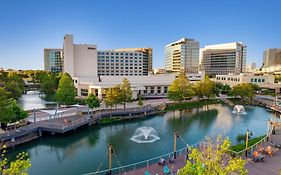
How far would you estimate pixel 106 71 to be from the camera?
306ft

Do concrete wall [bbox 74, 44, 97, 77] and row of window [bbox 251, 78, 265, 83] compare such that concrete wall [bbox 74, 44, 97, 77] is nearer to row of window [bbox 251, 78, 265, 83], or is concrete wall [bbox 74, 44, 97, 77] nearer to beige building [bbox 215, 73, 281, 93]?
beige building [bbox 215, 73, 281, 93]

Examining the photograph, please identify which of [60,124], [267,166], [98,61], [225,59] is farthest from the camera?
[225,59]

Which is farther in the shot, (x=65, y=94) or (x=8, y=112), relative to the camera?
(x=65, y=94)

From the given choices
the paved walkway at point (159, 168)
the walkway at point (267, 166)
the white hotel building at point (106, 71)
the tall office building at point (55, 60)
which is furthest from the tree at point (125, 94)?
the tall office building at point (55, 60)

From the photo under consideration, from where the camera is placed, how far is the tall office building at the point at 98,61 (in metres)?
77.8

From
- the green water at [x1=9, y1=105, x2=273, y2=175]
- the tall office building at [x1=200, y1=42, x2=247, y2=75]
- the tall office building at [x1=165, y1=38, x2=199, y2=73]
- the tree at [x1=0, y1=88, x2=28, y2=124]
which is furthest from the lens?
the tall office building at [x1=200, y1=42, x2=247, y2=75]

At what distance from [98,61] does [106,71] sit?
5053 millimetres

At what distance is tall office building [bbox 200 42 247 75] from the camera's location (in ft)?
424

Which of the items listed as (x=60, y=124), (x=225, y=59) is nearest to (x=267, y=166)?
(x=60, y=124)

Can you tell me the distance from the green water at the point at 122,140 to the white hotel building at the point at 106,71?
71.5 ft

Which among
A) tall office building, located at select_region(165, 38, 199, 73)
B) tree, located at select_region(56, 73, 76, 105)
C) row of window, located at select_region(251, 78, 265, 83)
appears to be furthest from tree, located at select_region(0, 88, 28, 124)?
tall office building, located at select_region(165, 38, 199, 73)

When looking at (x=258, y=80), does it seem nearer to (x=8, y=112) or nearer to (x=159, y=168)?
(x=159, y=168)

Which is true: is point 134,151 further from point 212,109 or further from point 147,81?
point 147,81

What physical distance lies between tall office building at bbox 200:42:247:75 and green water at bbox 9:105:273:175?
88408 millimetres
